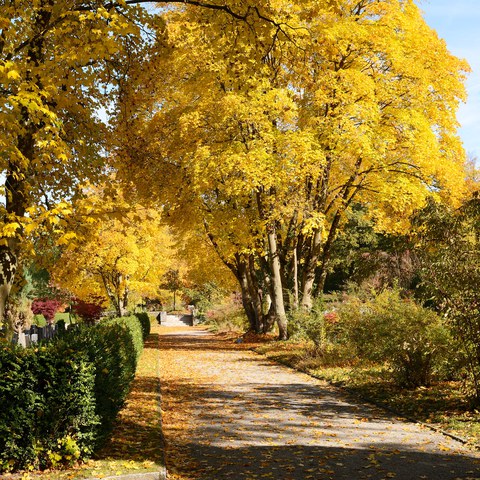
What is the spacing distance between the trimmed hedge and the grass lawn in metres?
4.84

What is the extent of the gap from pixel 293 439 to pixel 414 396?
134 inches

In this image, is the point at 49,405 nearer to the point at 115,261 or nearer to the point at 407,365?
the point at 407,365

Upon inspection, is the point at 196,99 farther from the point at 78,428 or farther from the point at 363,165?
the point at 78,428

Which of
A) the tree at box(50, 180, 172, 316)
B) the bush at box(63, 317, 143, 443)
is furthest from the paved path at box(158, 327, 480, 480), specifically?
the tree at box(50, 180, 172, 316)

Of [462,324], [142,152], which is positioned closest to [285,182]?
[142,152]

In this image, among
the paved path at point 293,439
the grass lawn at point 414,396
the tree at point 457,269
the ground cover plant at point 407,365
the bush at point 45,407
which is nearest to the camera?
the bush at point 45,407

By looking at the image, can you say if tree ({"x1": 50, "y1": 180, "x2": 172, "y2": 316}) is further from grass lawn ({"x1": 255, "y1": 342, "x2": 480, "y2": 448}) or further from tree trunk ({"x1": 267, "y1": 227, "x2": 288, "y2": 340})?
grass lawn ({"x1": 255, "y1": 342, "x2": 480, "y2": 448})

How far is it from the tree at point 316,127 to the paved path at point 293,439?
7.26m

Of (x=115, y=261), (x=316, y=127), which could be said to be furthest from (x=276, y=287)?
(x=115, y=261)

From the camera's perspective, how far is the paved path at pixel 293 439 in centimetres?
640

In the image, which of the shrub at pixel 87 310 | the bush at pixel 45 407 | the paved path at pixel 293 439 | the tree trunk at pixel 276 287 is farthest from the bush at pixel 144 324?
the bush at pixel 45 407

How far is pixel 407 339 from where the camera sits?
34.1ft

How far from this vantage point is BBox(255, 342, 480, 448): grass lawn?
27.3ft

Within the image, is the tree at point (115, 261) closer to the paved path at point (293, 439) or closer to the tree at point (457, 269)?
the paved path at point (293, 439)
